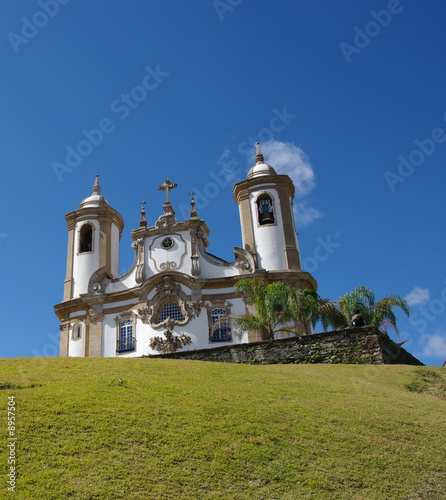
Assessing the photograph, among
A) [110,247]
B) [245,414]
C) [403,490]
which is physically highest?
[110,247]

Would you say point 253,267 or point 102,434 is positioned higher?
point 253,267

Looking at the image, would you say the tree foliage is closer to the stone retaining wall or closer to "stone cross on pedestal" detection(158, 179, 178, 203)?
the stone retaining wall

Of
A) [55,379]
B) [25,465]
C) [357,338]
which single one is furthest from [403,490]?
[357,338]

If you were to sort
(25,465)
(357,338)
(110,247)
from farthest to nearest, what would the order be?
1. (110,247)
2. (357,338)
3. (25,465)

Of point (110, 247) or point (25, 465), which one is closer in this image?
point (25, 465)

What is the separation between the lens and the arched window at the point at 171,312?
32.3 m

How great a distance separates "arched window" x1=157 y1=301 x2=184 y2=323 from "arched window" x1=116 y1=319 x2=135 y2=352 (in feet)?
6.06

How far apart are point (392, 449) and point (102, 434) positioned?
4.93m

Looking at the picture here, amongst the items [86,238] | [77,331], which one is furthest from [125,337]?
[86,238]

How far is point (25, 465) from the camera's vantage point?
322 inches

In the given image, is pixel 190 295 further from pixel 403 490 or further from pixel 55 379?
pixel 403 490

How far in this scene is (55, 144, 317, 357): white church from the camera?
31875mm

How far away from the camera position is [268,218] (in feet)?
117

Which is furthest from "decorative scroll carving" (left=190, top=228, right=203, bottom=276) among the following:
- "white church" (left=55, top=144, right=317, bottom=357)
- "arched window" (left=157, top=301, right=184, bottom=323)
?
"arched window" (left=157, top=301, right=184, bottom=323)
